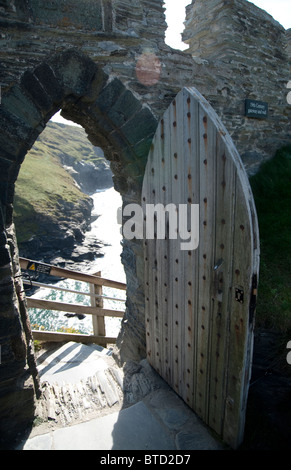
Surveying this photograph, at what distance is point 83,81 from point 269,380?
304 centimetres

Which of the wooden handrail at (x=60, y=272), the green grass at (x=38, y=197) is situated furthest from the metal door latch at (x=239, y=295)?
the green grass at (x=38, y=197)

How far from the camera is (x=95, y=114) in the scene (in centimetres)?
270

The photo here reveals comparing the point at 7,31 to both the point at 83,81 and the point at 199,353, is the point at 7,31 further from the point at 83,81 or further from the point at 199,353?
the point at 199,353

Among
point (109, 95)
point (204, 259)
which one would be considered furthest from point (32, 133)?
point (204, 259)

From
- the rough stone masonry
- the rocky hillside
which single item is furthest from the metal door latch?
the rocky hillside

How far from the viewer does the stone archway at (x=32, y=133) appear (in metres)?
2.33

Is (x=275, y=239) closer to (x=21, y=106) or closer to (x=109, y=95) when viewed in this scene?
(x=109, y=95)

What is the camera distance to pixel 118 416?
2596mm

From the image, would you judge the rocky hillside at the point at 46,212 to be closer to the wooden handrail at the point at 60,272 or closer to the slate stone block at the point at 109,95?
the wooden handrail at the point at 60,272

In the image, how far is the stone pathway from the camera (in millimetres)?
2314

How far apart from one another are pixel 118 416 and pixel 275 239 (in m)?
2.65

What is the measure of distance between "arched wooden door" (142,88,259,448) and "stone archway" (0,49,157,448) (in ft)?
1.27

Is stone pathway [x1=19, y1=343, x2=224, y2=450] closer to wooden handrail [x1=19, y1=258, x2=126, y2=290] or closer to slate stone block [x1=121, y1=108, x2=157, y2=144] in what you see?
wooden handrail [x1=19, y1=258, x2=126, y2=290]
